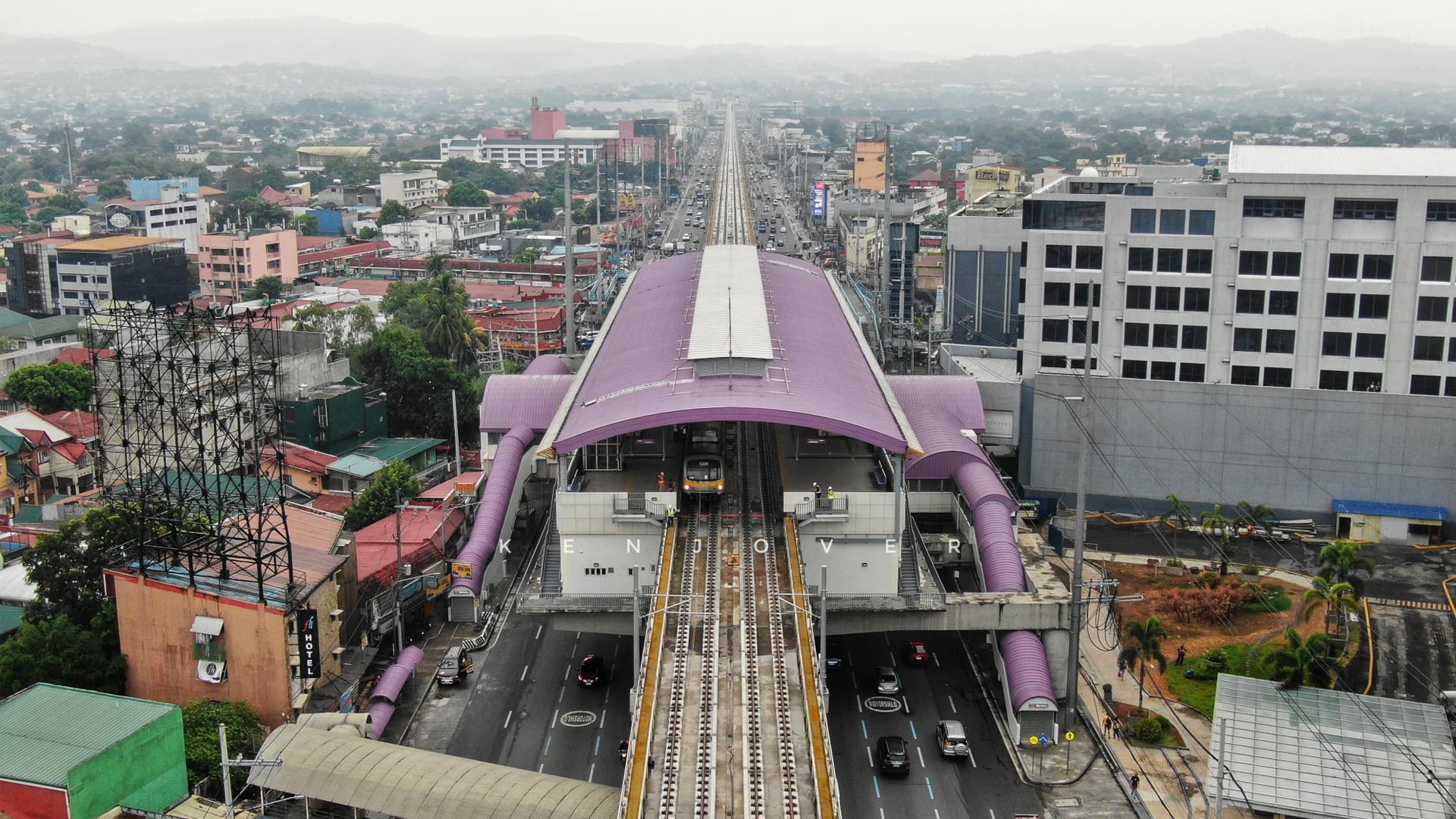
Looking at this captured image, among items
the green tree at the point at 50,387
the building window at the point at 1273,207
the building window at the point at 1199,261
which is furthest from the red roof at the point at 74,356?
the building window at the point at 1273,207

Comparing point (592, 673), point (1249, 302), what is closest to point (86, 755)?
point (592, 673)

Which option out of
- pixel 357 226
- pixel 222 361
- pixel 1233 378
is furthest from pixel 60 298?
pixel 1233 378

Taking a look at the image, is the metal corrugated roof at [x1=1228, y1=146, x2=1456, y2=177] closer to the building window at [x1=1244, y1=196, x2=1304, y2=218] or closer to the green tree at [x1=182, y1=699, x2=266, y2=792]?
the building window at [x1=1244, y1=196, x2=1304, y2=218]

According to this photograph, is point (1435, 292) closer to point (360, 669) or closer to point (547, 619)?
point (547, 619)

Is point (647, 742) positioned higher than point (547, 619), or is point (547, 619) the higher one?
point (647, 742)

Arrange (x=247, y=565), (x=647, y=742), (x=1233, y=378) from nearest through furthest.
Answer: (x=647, y=742)
(x=247, y=565)
(x=1233, y=378)

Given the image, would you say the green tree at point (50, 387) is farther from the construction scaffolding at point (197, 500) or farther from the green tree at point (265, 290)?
the construction scaffolding at point (197, 500)

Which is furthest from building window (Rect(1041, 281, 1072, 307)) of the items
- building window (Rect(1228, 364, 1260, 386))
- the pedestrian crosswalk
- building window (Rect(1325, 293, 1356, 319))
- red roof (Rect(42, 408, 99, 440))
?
red roof (Rect(42, 408, 99, 440))
